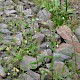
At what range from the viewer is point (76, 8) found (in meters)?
4.46

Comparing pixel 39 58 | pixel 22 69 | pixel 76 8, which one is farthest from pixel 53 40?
pixel 76 8

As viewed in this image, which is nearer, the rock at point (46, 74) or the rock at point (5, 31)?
the rock at point (46, 74)

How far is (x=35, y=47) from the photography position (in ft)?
11.0

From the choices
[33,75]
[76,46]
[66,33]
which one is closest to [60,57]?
[76,46]

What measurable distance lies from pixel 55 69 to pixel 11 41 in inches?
29.5

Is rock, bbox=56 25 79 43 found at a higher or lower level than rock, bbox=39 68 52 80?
higher

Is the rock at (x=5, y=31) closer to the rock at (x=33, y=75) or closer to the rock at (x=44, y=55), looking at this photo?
the rock at (x=44, y=55)

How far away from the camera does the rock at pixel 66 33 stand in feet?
11.7

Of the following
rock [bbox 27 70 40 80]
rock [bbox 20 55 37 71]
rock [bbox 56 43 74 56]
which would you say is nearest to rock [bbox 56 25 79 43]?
rock [bbox 56 43 74 56]

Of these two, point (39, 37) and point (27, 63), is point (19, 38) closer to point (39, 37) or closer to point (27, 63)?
point (39, 37)

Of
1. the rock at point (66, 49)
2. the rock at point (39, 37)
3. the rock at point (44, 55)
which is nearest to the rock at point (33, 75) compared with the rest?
the rock at point (44, 55)

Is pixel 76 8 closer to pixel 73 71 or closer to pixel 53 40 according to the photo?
pixel 53 40

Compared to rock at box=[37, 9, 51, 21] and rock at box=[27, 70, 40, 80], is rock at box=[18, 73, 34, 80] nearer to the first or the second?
rock at box=[27, 70, 40, 80]

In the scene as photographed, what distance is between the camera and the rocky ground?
117 inches
